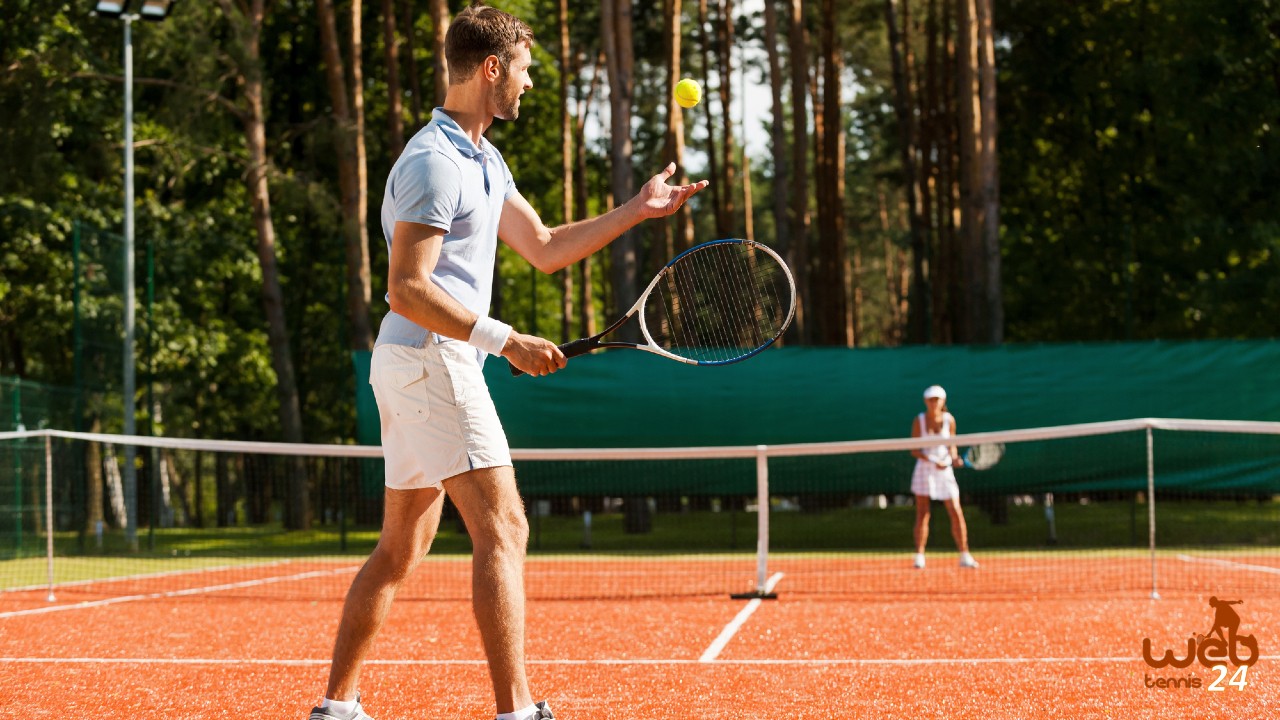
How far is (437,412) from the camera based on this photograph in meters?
3.96

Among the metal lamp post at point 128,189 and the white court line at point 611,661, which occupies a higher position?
the metal lamp post at point 128,189

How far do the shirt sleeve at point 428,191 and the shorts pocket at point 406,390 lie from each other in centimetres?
39

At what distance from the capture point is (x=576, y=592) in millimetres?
10977

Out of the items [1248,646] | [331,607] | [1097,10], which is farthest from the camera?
[1097,10]

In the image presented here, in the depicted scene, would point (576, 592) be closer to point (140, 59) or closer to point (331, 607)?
point (331, 607)

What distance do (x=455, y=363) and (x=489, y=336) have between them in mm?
199

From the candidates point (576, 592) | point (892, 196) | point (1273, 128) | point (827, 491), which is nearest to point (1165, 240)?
point (1273, 128)

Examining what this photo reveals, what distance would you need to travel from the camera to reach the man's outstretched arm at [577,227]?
14.2 ft

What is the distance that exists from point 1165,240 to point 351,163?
12680mm

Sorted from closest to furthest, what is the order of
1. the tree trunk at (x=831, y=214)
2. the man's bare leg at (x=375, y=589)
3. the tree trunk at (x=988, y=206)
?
the man's bare leg at (x=375, y=589) → the tree trunk at (x=988, y=206) → the tree trunk at (x=831, y=214)

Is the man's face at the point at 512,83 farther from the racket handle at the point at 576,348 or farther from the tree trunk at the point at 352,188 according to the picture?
the tree trunk at the point at 352,188

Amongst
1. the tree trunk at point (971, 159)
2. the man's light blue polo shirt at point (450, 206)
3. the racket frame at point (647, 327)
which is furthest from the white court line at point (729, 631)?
the tree trunk at point (971, 159)

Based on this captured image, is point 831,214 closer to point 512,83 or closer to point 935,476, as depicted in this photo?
point 935,476

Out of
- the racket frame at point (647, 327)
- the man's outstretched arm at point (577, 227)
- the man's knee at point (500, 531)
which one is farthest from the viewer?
the racket frame at point (647, 327)
